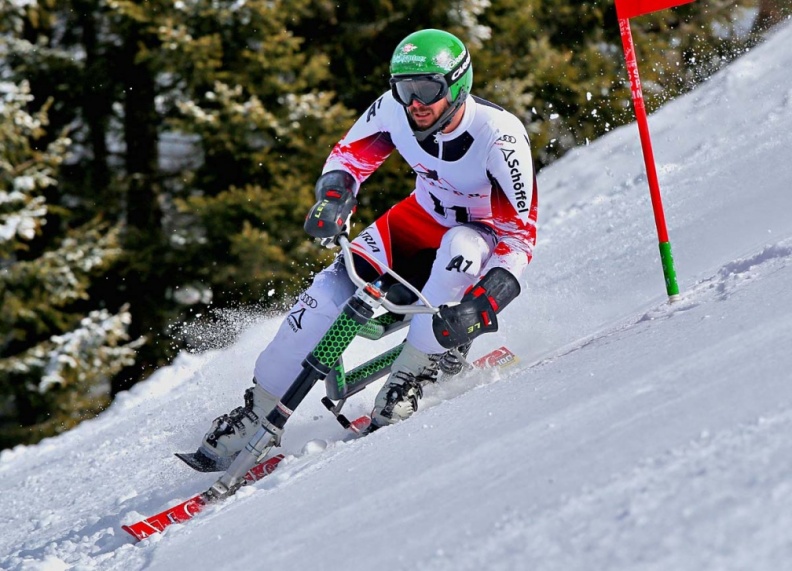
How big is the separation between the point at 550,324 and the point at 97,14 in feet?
37.5

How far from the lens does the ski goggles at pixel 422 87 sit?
14.8 feet

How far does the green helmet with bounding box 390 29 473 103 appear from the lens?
448 cm

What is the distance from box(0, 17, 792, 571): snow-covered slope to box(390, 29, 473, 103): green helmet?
127cm

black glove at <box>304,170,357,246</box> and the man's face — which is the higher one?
the man's face

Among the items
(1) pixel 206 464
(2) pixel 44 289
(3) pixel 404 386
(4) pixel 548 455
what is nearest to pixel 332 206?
(3) pixel 404 386

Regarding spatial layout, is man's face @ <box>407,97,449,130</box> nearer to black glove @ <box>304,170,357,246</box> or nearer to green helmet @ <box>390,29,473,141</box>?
green helmet @ <box>390,29,473,141</box>

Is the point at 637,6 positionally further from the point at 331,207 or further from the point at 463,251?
the point at 331,207

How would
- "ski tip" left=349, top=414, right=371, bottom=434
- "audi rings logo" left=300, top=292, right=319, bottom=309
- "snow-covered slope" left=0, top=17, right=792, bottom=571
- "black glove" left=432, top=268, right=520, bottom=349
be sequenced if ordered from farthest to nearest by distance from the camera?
"ski tip" left=349, top=414, right=371, bottom=434, "audi rings logo" left=300, top=292, right=319, bottom=309, "black glove" left=432, top=268, right=520, bottom=349, "snow-covered slope" left=0, top=17, right=792, bottom=571

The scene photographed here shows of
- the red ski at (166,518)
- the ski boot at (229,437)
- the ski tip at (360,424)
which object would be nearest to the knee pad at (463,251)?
the ski tip at (360,424)

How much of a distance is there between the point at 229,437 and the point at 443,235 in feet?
4.39

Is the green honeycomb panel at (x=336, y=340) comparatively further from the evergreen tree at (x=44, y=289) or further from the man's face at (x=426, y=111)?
the evergreen tree at (x=44, y=289)

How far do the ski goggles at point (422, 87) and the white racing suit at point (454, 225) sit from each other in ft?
0.69

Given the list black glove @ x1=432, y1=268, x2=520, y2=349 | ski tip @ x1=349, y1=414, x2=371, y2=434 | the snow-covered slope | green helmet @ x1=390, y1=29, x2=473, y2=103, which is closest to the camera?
the snow-covered slope

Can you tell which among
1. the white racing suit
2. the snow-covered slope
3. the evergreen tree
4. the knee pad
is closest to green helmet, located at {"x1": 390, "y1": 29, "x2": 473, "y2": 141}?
the white racing suit
